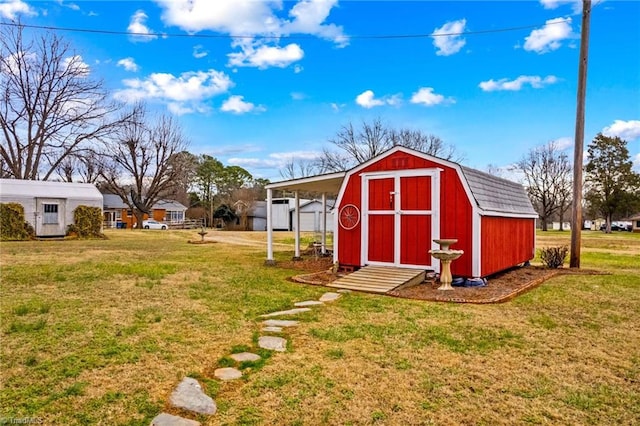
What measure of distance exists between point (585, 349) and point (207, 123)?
2166cm

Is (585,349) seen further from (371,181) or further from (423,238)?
(371,181)

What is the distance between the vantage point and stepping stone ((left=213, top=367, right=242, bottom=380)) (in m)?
3.26

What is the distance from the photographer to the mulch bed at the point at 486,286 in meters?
6.44

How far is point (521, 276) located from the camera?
912 cm

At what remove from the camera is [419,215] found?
8.11m

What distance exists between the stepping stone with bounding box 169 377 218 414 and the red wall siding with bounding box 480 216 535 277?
20.4ft

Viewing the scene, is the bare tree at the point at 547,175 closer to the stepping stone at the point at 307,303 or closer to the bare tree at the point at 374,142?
the bare tree at the point at 374,142

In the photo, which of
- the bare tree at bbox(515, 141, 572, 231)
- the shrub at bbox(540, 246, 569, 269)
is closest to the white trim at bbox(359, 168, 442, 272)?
the shrub at bbox(540, 246, 569, 269)

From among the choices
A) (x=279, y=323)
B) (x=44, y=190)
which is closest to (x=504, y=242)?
(x=279, y=323)

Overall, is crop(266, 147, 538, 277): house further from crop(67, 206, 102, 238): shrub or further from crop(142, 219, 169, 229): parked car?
crop(142, 219, 169, 229): parked car

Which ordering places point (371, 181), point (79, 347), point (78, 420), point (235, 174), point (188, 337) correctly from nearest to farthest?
1. point (78, 420)
2. point (79, 347)
3. point (188, 337)
4. point (371, 181)
5. point (235, 174)

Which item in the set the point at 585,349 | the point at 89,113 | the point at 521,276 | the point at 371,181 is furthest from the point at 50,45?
the point at 585,349

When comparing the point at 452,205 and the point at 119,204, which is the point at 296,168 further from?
the point at 452,205

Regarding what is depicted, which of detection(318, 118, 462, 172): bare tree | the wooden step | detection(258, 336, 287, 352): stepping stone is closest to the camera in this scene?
detection(258, 336, 287, 352): stepping stone
